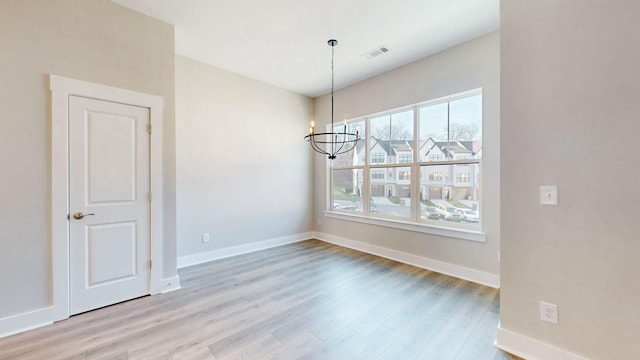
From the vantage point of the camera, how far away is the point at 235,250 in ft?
14.1

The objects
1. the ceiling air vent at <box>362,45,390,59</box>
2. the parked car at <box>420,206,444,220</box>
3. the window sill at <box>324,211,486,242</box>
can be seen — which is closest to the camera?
the window sill at <box>324,211,486,242</box>

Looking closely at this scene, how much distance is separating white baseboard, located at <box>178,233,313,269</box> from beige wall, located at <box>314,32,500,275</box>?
42.8 inches

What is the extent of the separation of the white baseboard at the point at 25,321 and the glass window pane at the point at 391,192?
4116mm

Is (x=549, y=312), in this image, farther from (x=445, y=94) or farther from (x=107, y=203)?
(x=107, y=203)

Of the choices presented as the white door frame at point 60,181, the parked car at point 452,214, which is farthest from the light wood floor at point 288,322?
the parked car at point 452,214

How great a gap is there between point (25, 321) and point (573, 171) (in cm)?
436

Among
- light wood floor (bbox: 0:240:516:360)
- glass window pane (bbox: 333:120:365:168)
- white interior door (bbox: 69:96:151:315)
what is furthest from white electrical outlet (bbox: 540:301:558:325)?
white interior door (bbox: 69:96:151:315)

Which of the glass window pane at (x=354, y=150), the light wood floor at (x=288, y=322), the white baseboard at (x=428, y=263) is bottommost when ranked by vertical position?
the light wood floor at (x=288, y=322)

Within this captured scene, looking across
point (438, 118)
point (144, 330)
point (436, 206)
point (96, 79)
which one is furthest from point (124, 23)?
point (436, 206)

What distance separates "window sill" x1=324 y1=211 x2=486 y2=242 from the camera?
3236 mm

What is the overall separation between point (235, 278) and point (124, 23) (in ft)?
10.2

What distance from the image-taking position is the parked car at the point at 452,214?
3485mm

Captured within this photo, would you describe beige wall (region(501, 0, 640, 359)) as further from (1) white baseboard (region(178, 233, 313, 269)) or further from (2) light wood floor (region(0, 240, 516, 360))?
(1) white baseboard (region(178, 233, 313, 269))

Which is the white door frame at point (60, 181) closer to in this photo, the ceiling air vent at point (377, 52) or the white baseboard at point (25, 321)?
the white baseboard at point (25, 321)
